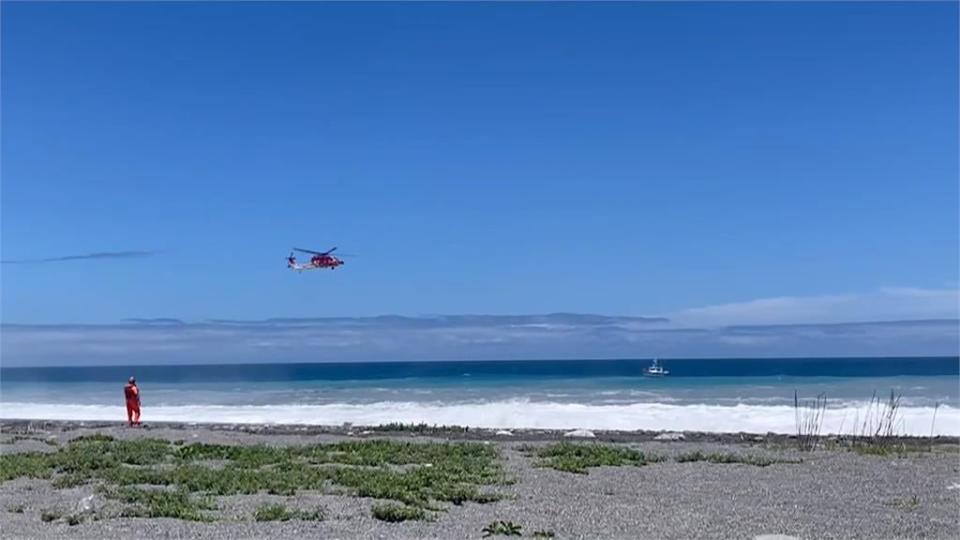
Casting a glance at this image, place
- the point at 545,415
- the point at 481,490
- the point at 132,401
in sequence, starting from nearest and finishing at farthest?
1. the point at 481,490
2. the point at 132,401
3. the point at 545,415

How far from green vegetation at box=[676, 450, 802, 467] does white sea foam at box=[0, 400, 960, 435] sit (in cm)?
1001

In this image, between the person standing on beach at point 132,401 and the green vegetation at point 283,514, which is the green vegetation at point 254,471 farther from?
the person standing on beach at point 132,401

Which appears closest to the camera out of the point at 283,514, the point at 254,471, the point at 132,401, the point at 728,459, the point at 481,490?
the point at 283,514

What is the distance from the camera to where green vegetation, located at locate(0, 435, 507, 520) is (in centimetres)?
1227

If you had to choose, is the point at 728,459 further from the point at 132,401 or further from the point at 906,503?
A: the point at 132,401

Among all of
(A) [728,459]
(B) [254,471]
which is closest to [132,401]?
(B) [254,471]

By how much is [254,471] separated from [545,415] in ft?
72.9

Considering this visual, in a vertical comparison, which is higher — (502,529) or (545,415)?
(502,529)

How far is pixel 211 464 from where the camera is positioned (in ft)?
53.4

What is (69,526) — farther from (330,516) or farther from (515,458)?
(515,458)

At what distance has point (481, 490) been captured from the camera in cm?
1323

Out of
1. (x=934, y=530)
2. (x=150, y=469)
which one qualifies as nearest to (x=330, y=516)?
(x=150, y=469)

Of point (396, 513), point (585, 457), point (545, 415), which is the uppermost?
point (396, 513)

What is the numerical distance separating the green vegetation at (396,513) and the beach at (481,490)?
2 cm
